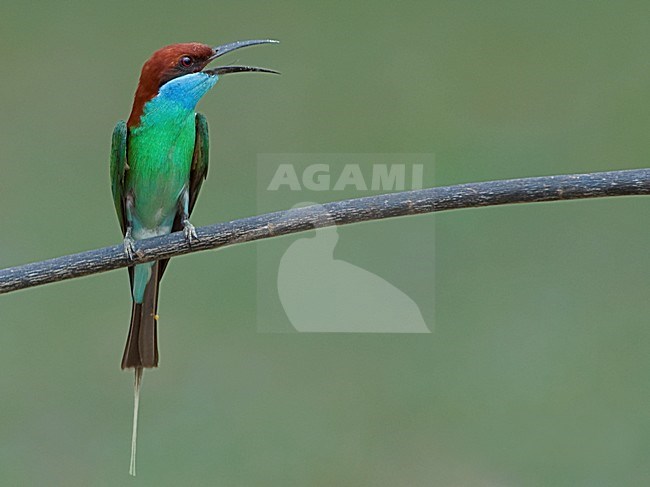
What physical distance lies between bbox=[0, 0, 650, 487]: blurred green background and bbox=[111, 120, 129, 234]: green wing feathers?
841mm

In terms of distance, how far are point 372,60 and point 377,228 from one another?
49 centimetres

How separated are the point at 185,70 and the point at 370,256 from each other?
1188 mm

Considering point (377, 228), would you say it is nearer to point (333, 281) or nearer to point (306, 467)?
point (333, 281)

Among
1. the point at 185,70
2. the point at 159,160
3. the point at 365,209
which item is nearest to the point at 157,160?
the point at 159,160

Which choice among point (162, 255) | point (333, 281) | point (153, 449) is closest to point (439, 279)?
point (333, 281)

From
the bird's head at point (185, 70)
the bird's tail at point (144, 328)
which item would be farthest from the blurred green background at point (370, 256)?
the bird's head at point (185, 70)

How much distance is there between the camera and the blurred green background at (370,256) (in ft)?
7.49

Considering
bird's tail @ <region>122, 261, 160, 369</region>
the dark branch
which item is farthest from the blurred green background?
the dark branch

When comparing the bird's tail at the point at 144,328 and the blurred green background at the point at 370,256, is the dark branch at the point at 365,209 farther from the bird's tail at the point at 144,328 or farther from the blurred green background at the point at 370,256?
the blurred green background at the point at 370,256

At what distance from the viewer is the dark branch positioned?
0.95 m

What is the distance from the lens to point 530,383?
2.38m

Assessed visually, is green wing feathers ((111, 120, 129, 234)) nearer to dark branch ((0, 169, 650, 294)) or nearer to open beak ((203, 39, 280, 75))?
open beak ((203, 39, 280, 75))

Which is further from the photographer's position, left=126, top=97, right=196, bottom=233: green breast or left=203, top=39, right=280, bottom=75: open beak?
left=126, top=97, right=196, bottom=233: green breast

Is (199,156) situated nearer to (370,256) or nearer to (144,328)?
(144,328)
